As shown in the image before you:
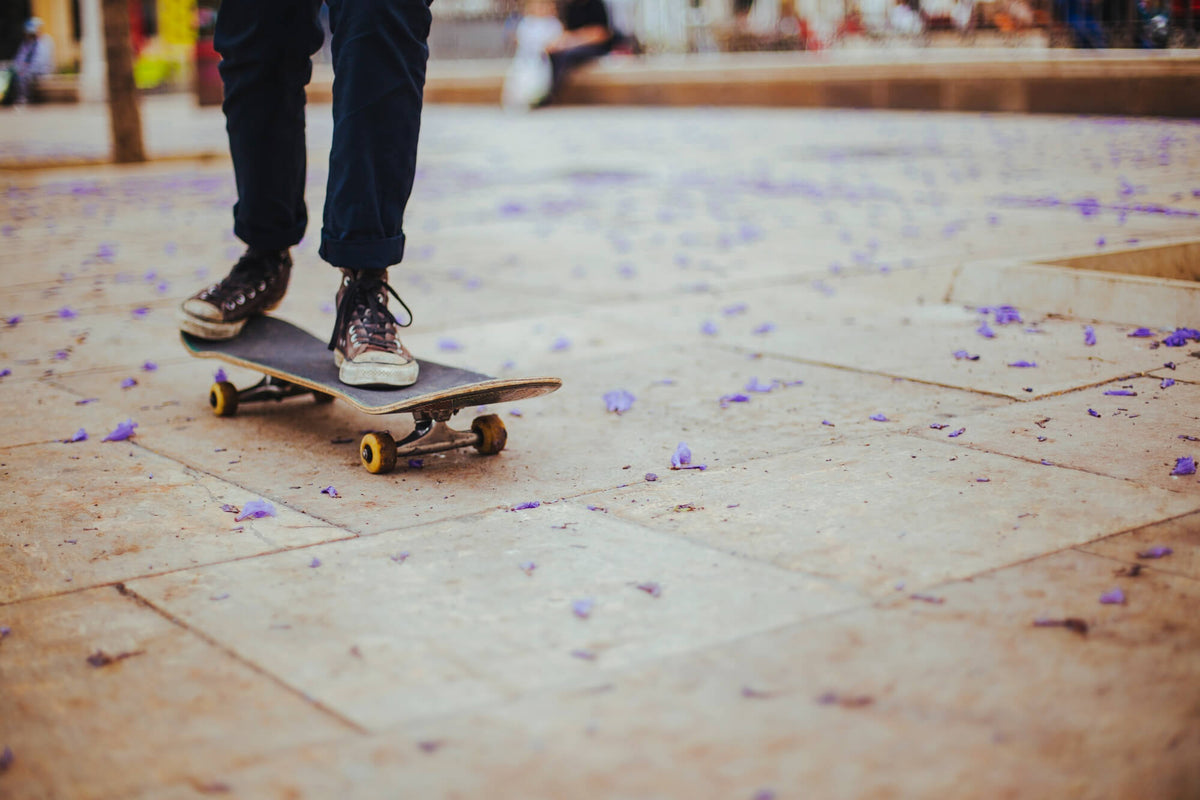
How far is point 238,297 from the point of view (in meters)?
3.25

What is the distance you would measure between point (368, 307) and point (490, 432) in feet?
1.36

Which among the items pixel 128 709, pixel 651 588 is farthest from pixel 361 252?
pixel 128 709

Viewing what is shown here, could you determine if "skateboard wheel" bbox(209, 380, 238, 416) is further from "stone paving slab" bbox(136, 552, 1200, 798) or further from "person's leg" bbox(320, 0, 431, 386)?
"stone paving slab" bbox(136, 552, 1200, 798)

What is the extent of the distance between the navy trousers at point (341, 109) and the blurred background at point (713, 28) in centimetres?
753

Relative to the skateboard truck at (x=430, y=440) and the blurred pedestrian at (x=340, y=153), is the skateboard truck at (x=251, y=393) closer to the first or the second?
the blurred pedestrian at (x=340, y=153)

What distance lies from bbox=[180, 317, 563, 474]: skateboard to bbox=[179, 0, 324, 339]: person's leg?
176 millimetres

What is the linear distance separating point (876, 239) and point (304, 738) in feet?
15.4

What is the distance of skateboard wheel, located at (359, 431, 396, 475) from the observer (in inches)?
101

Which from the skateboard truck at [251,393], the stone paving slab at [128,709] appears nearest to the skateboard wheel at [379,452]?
the skateboard truck at [251,393]

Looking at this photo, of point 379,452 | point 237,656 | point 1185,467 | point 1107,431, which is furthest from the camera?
point 1107,431

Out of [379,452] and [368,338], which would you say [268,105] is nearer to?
[368,338]

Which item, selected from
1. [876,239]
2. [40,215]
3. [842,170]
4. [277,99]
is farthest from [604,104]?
[277,99]

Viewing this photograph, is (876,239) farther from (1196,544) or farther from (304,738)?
(304,738)

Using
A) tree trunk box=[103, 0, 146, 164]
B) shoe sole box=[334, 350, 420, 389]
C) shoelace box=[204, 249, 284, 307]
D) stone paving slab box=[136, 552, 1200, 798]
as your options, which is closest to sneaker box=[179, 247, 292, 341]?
shoelace box=[204, 249, 284, 307]
